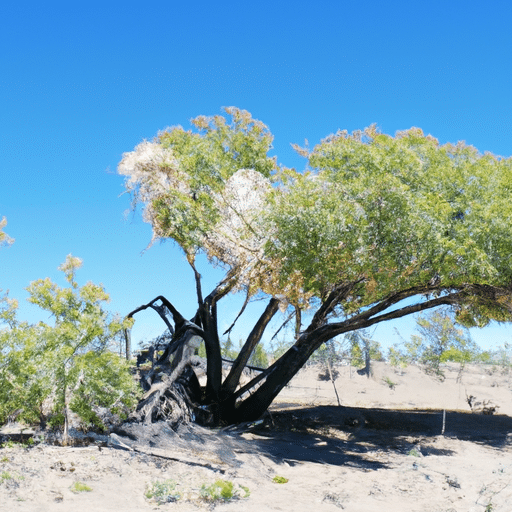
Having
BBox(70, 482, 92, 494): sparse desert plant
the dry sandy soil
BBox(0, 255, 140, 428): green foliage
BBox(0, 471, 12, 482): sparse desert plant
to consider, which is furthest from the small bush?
BBox(0, 471, 12, 482): sparse desert plant

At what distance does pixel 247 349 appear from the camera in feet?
50.7

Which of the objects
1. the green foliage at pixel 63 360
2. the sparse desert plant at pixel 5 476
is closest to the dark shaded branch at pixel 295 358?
the green foliage at pixel 63 360

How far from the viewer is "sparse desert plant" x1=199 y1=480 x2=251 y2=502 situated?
23.4ft

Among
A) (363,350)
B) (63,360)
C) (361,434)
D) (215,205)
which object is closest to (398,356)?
(363,350)

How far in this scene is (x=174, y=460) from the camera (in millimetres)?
9031

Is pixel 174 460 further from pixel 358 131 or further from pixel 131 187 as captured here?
pixel 358 131

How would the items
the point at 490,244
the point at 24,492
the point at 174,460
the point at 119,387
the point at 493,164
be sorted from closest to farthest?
the point at 24,492 → the point at 174,460 → the point at 119,387 → the point at 490,244 → the point at 493,164

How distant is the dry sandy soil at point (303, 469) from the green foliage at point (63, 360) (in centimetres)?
93

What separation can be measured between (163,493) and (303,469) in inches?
147

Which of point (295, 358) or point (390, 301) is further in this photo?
point (295, 358)

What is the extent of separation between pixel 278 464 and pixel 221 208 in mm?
6899

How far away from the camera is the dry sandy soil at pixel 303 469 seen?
23.0ft

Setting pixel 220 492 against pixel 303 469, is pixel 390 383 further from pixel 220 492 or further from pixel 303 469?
pixel 220 492

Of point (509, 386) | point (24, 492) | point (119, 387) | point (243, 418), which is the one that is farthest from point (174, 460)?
point (509, 386)
